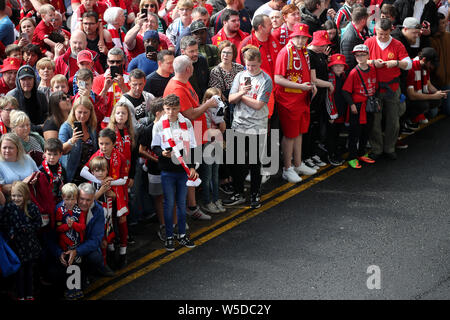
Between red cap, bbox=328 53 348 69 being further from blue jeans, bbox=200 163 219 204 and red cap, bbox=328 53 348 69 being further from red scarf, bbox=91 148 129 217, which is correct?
red scarf, bbox=91 148 129 217

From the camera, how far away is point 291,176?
10.4 meters

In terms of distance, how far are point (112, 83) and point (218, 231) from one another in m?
2.42

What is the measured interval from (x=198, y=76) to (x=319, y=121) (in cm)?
254

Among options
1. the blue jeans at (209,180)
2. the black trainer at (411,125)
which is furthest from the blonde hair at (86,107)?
the black trainer at (411,125)

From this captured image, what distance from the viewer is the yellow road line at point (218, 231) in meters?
7.53

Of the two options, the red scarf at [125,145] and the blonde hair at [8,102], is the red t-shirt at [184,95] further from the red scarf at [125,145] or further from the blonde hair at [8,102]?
the blonde hair at [8,102]

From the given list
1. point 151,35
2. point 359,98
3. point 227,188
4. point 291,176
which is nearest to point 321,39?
point 359,98

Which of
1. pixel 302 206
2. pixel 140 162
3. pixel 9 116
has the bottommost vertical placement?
pixel 302 206

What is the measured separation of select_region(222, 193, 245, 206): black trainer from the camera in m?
9.67


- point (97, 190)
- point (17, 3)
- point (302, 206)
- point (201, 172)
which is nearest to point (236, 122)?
point (201, 172)

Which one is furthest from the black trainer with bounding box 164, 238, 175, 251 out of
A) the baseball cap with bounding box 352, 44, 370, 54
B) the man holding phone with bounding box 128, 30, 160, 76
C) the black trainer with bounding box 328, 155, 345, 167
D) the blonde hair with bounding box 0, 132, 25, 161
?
the baseball cap with bounding box 352, 44, 370, 54

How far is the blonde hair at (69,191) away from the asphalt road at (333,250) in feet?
3.86

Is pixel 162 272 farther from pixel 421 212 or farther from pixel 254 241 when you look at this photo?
pixel 421 212

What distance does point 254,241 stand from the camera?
8.52 metres
